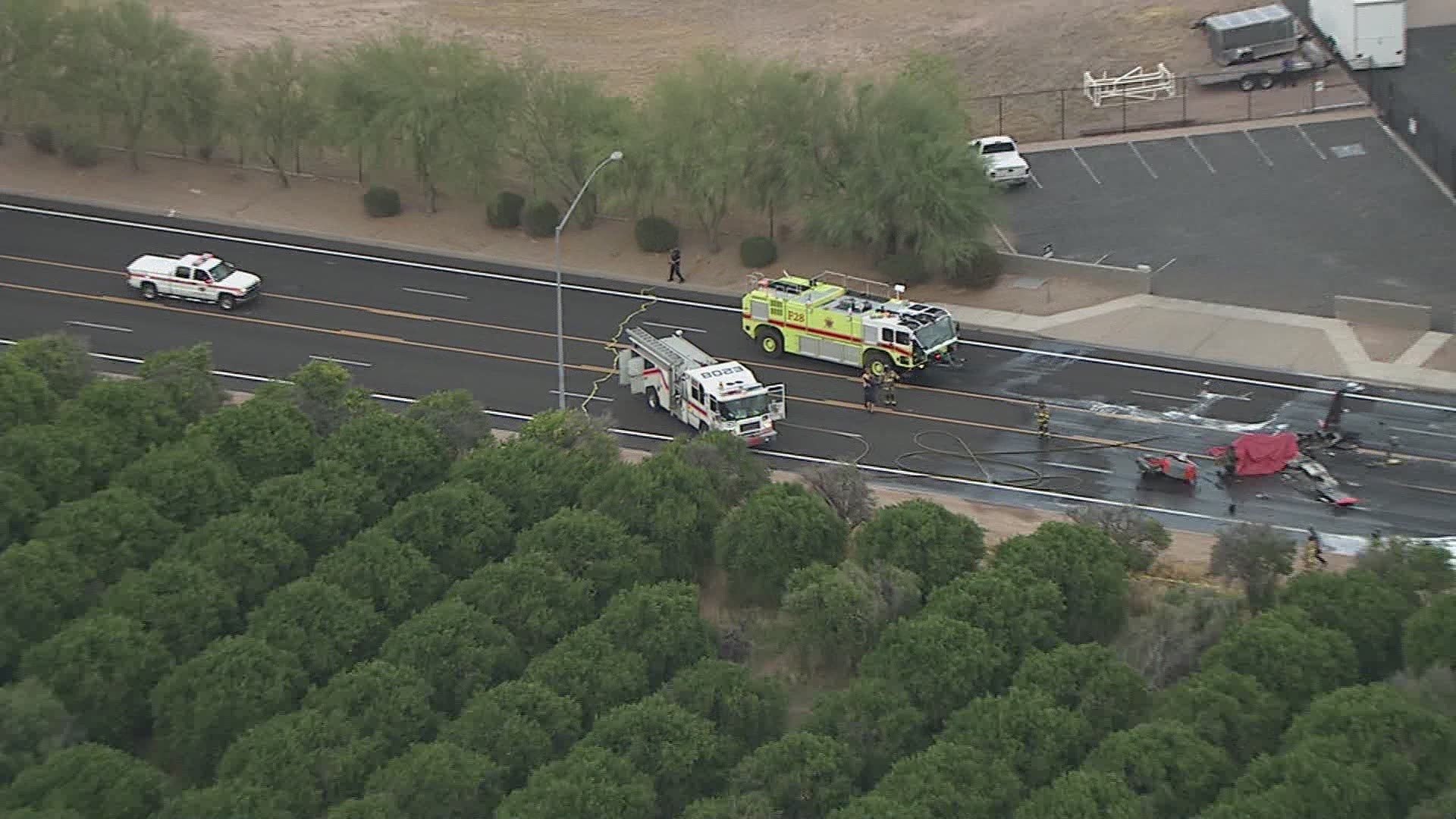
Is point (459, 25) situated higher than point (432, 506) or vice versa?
point (459, 25)

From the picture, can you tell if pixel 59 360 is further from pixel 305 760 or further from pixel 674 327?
pixel 305 760

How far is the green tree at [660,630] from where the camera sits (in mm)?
44719

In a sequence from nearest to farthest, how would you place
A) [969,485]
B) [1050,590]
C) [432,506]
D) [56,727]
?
[56,727] → [1050,590] → [432,506] → [969,485]

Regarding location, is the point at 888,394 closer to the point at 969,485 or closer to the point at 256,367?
the point at 969,485

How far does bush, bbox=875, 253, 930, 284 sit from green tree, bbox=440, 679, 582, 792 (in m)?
27.3

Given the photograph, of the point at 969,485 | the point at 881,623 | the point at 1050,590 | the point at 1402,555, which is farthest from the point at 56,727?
the point at 1402,555

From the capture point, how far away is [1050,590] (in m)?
45.5

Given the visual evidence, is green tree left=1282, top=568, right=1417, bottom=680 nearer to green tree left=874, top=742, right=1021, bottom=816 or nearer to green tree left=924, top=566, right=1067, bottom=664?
green tree left=924, top=566, right=1067, bottom=664

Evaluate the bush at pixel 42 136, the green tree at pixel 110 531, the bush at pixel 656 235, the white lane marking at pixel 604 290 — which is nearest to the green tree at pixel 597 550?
the green tree at pixel 110 531

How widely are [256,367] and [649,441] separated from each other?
12.7 metres

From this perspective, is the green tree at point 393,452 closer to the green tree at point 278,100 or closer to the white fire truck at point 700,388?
the white fire truck at point 700,388

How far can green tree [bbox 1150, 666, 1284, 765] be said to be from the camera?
136 feet

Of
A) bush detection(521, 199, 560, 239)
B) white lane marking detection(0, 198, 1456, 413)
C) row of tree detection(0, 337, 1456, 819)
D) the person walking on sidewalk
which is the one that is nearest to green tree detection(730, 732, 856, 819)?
row of tree detection(0, 337, 1456, 819)

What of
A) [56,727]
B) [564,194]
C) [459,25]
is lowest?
[56,727]
